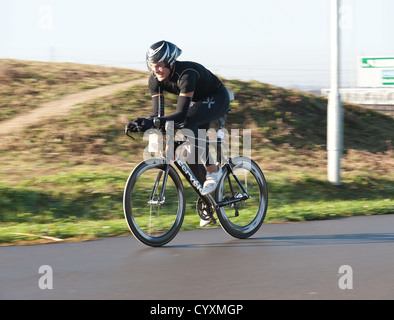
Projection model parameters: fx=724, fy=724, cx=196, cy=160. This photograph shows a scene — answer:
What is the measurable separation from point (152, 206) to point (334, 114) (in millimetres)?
5674

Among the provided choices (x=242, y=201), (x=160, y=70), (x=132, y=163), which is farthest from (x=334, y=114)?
(x=160, y=70)

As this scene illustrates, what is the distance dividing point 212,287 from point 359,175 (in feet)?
27.6

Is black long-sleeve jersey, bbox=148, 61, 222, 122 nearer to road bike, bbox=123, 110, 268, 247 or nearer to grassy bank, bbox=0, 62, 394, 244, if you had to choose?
road bike, bbox=123, 110, 268, 247

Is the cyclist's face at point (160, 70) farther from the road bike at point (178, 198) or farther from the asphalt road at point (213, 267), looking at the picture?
the asphalt road at point (213, 267)

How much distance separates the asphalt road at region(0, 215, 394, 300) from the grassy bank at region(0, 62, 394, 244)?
1021 mm

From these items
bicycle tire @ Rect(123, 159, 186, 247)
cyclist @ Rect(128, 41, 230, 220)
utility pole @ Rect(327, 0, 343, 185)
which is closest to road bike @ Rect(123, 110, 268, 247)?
bicycle tire @ Rect(123, 159, 186, 247)

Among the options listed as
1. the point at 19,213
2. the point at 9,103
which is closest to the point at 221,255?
the point at 19,213

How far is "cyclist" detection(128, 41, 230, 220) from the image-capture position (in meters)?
6.95

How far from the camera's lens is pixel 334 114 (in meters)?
12.1

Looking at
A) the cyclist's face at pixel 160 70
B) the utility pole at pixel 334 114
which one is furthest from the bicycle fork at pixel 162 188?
the utility pole at pixel 334 114

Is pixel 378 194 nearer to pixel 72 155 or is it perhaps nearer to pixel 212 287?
pixel 72 155

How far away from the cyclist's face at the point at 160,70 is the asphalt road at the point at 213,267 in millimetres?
1681

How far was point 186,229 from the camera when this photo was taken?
8.34 m

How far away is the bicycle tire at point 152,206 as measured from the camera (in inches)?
272
